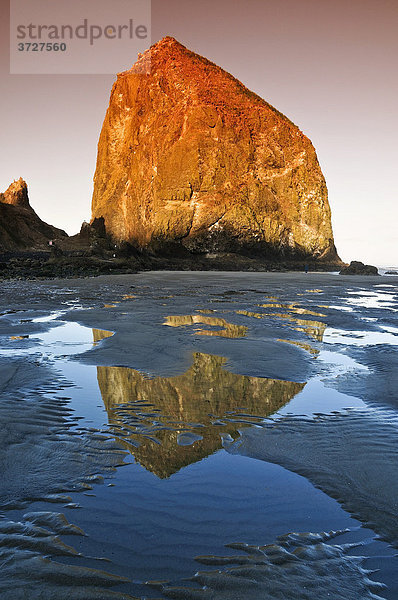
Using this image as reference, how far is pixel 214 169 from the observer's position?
182 feet

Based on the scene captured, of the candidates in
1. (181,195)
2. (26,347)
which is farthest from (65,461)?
(181,195)

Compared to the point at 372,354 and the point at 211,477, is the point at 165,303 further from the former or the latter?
the point at 211,477

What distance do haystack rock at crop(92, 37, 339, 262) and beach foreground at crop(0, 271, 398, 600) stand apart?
169ft

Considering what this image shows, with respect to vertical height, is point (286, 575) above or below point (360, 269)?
below

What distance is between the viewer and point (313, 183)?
61406 millimetres

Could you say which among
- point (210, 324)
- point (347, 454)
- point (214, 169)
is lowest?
point (347, 454)

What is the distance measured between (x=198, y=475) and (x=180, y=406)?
43.0 inches

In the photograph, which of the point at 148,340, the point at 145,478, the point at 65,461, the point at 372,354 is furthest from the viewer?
the point at 148,340

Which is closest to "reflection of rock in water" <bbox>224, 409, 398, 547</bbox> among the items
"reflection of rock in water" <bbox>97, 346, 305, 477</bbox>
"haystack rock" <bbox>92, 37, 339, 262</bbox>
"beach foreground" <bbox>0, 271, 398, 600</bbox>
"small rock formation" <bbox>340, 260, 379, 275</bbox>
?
"beach foreground" <bbox>0, 271, 398, 600</bbox>

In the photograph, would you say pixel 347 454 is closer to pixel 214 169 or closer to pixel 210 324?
pixel 210 324

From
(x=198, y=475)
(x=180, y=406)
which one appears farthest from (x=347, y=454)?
(x=180, y=406)

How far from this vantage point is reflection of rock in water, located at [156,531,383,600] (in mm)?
1325

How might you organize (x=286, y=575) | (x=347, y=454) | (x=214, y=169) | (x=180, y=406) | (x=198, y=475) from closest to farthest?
(x=286, y=575)
(x=198, y=475)
(x=347, y=454)
(x=180, y=406)
(x=214, y=169)

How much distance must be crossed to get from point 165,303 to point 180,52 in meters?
66.3
